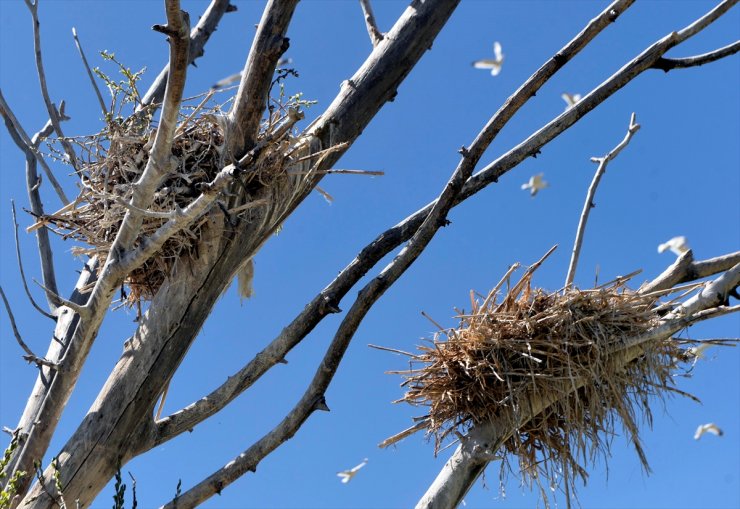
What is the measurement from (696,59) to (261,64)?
1384mm

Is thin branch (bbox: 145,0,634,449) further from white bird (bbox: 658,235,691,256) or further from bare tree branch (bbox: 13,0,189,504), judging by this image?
white bird (bbox: 658,235,691,256)

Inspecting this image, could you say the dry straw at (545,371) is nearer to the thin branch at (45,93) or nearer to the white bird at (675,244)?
the thin branch at (45,93)

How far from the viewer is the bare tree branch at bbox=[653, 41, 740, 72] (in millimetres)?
2760

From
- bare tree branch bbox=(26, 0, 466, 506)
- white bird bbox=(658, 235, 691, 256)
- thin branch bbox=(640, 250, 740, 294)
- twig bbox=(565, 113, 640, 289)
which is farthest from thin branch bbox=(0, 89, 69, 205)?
white bird bbox=(658, 235, 691, 256)

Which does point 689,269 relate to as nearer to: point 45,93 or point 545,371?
point 545,371

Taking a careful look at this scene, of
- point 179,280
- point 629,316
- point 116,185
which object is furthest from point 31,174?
point 629,316

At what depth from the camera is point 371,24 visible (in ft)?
10.9

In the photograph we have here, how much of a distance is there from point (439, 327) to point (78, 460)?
1.27m

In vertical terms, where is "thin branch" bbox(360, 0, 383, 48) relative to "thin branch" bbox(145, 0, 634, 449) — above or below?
above

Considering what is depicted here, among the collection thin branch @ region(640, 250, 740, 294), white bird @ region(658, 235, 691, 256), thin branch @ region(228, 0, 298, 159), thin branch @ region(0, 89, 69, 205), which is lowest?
thin branch @ region(640, 250, 740, 294)

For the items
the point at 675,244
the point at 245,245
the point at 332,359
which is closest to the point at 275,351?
the point at 332,359

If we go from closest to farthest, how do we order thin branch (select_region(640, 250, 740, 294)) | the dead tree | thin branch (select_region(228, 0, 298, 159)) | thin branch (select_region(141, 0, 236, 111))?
the dead tree, thin branch (select_region(228, 0, 298, 159)), thin branch (select_region(640, 250, 740, 294)), thin branch (select_region(141, 0, 236, 111))

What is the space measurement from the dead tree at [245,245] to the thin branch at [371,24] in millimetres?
17

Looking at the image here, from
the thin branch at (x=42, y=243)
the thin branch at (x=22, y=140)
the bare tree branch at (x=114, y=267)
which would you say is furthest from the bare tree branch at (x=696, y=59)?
the thin branch at (x=42, y=243)
